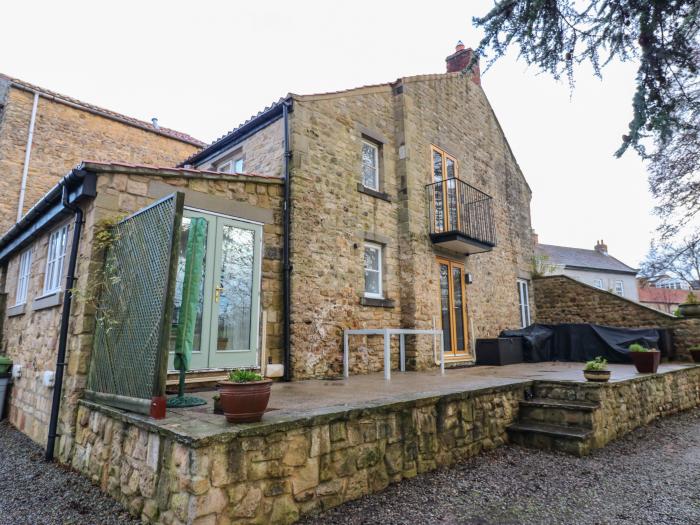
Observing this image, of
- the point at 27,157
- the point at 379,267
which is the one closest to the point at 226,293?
the point at 379,267

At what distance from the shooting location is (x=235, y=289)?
5926mm

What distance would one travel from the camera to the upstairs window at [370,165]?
8.55 m

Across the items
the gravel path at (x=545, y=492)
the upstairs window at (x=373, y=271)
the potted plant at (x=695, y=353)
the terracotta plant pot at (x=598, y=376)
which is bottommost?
the gravel path at (x=545, y=492)

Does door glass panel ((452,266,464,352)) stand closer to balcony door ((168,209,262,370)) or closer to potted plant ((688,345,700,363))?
balcony door ((168,209,262,370))

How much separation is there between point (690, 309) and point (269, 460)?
38.3ft

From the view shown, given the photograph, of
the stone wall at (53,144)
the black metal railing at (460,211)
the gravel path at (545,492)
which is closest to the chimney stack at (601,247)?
the black metal railing at (460,211)

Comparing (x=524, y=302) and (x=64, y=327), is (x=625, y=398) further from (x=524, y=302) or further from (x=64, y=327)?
(x=64, y=327)

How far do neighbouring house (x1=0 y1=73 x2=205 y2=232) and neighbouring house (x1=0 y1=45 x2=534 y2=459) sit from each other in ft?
12.0

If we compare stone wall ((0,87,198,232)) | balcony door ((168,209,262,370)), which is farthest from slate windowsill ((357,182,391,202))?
stone wall ((0,87,198,232))

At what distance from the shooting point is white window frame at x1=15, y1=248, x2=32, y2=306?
22.6 feet

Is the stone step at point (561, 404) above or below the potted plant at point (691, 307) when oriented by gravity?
below

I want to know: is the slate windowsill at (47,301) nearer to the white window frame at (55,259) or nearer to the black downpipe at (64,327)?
the white window frame at (55,259)

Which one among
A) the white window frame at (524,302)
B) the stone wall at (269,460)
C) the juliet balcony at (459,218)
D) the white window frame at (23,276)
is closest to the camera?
the stone wall at (269,460)

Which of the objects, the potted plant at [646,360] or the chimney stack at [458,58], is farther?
the chimney stack at [458,58]
